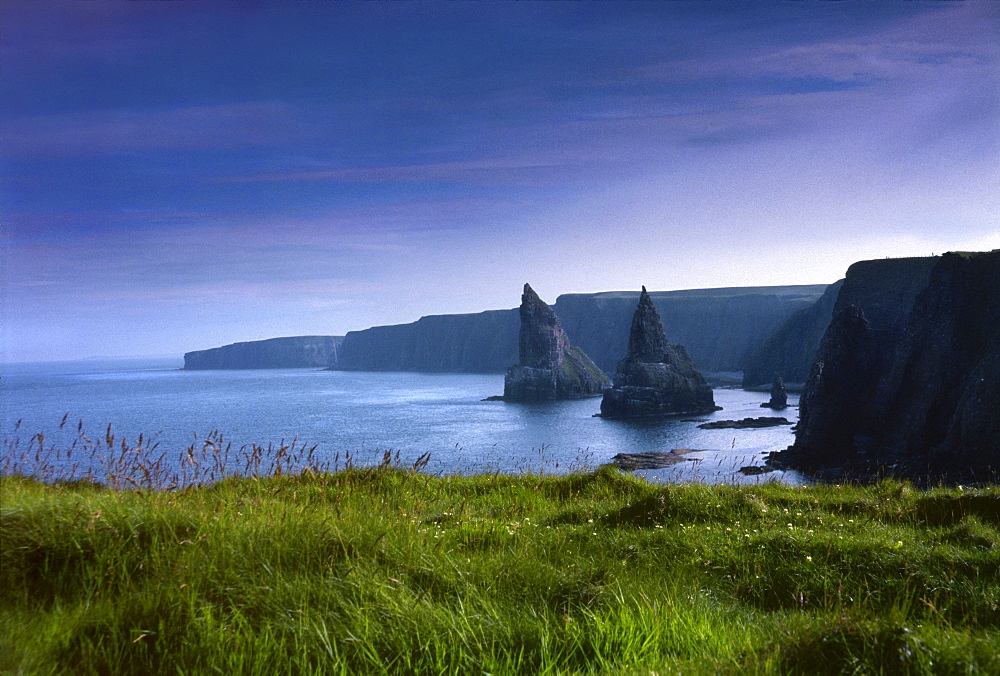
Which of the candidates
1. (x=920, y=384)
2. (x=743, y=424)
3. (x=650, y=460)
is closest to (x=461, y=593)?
(x=650, y=460)

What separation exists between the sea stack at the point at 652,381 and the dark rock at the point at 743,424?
26.3m

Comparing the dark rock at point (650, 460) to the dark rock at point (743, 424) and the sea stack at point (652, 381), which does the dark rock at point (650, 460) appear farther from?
the sea stack at point (652, 381)

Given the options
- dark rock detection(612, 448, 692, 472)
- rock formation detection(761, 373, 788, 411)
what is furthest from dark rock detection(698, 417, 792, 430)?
dark rock detection(612, 448, 692, 472)

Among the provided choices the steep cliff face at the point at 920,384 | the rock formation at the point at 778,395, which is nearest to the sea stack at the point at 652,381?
the rock formation at the point at 778,395

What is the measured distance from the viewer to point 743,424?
13550 centimetres

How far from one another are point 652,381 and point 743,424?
36.8m

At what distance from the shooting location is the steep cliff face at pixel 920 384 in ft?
258

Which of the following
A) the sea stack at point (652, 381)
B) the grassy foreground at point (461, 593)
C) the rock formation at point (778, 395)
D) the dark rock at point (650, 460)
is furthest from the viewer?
the rock formation at point (778, 395)

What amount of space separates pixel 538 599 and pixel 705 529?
12.7 ft

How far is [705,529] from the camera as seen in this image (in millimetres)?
7945

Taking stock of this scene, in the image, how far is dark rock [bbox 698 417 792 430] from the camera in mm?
133500

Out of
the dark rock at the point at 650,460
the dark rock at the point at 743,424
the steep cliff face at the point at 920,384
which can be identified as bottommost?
the dark rock at the point at 743,424

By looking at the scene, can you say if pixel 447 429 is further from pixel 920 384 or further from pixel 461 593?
pixel 461 593

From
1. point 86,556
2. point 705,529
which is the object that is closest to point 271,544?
point 86,556
